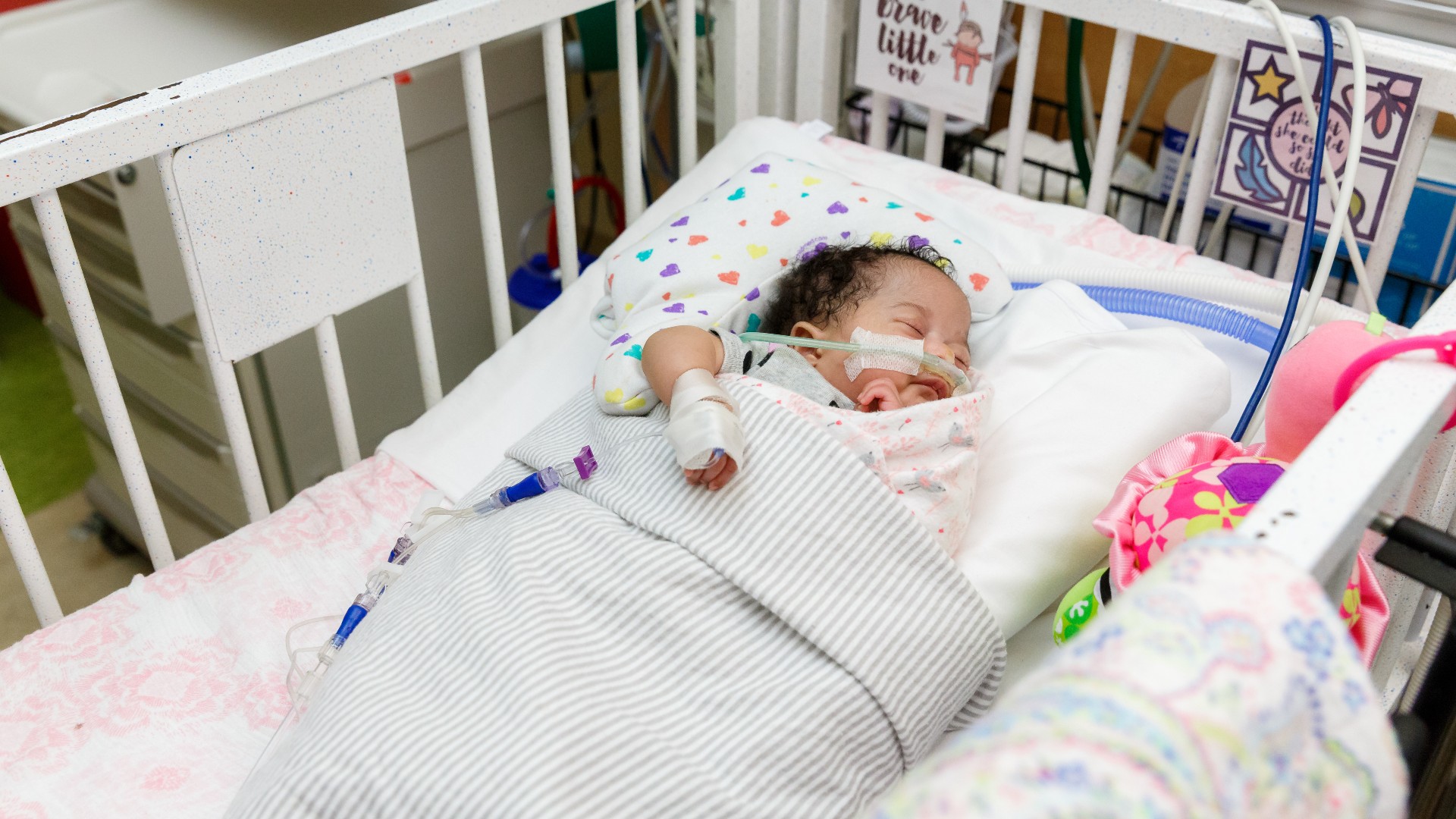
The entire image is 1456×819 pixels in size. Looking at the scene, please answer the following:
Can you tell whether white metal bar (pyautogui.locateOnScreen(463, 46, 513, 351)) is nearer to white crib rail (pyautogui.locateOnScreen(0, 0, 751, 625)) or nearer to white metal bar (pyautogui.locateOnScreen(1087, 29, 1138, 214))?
white crib rail (pyautogui.locateOnScreen(0, 0, 751, 625))

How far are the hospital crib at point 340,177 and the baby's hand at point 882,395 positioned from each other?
38 centimetres

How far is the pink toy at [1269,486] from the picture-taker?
0.74 meters

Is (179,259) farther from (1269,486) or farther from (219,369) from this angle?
(1269,486)

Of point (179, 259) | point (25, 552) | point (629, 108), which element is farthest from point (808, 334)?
point (179, 259)

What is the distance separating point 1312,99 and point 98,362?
1088 mm

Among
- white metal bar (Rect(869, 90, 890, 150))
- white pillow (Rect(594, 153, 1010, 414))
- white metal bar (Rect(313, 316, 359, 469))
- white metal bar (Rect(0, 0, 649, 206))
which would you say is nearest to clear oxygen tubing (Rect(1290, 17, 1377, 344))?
white pillow (Rect(594, 153, 1010, 414))

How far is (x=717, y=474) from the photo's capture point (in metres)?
0.84

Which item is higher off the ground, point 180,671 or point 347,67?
point 347,67


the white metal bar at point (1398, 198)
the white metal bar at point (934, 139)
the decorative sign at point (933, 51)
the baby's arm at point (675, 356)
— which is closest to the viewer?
the baby's arm at point (675, 356)

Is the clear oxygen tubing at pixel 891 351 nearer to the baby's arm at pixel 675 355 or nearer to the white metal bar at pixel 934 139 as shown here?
the baby's arm at pixel 675 355

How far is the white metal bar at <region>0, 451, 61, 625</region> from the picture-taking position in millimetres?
891

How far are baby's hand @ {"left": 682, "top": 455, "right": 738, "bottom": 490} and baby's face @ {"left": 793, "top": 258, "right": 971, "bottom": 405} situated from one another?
0.19 metres

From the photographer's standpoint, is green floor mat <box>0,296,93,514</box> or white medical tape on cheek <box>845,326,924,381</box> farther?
green floor mat <box>0,296,93,514</box>

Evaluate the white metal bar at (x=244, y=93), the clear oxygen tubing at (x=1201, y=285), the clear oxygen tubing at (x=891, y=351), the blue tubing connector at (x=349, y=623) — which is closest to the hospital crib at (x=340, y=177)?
the white metal bar at (x=244, y=93)
